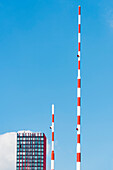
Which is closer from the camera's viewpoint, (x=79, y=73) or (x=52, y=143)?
(x=79, y=73)

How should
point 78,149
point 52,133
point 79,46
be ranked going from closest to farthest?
point 78,149, point 79,46, point 52,133

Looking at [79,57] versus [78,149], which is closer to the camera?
[78,149]

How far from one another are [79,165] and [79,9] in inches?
415

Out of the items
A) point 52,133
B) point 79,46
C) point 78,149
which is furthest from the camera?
point 52,133

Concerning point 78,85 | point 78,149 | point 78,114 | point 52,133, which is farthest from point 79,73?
point 52,133

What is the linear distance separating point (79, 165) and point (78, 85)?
5.23 m

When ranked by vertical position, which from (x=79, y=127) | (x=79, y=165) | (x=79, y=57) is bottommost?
(x=79, y=165)

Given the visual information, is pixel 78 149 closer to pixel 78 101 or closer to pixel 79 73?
pixel 78 101

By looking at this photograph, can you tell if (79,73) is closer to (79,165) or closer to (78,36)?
(78,36)

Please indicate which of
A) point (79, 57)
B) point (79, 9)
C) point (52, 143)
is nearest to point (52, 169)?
point (52, 143)

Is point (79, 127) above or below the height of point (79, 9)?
below

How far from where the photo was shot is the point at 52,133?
36.8 m

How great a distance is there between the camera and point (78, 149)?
29297mm

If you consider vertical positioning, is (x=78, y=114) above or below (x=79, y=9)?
below
